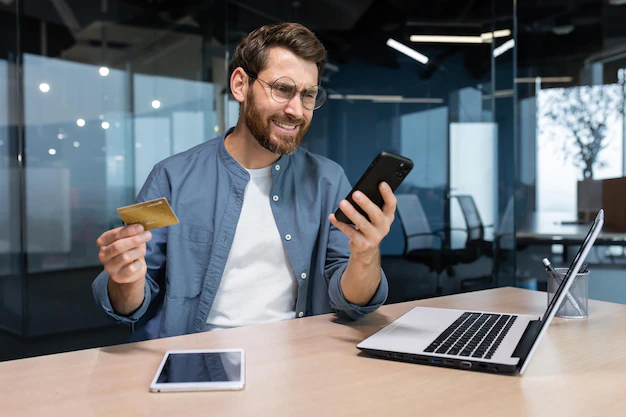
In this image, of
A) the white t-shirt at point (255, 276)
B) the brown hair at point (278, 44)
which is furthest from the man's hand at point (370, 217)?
the brown hair at point (278, 44)

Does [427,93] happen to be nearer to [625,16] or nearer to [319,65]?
[625,16]

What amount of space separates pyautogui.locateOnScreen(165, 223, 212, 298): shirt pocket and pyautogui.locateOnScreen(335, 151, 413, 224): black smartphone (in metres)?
0.56

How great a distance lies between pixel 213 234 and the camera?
1.54 m

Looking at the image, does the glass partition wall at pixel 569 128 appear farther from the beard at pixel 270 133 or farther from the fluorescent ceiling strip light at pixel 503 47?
the beard at pixel 270 133

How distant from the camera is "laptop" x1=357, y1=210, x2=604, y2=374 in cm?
96

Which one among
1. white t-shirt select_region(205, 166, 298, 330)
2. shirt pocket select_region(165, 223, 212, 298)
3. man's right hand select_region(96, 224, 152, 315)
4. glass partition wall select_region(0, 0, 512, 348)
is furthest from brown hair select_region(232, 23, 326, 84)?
A: glass partition wall select_region(0, 0, 512, 348)

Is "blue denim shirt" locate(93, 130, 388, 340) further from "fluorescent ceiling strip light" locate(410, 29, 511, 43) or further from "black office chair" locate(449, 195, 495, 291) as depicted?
"fluorescent ceiling strip light" locate(410, 29, 511, 43)

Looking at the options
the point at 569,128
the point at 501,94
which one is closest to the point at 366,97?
the point at 501,94

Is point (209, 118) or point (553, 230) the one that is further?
point (553, 230)

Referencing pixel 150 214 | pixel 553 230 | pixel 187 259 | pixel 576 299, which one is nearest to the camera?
pixel 150 214

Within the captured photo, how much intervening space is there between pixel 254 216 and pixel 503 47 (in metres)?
3.52

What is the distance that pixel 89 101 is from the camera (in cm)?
359

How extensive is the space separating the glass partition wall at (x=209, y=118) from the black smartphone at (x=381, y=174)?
2926mm

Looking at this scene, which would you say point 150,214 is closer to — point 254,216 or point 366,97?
point 254,216
